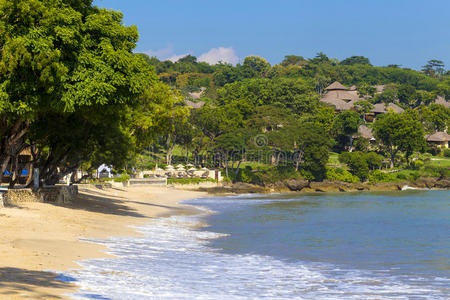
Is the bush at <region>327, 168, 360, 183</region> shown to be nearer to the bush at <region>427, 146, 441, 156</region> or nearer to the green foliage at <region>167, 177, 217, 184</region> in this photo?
the green foliage at <region>167, 177, 217, 184</region>

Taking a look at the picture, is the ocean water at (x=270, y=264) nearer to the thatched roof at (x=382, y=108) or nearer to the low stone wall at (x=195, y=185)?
the low stone wall at (x=195, y=185)

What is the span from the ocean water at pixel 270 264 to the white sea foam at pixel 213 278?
3 centimetres

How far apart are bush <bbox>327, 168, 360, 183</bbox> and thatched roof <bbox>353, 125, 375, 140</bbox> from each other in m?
17.5

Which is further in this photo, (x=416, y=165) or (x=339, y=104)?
(x=339, y=104)

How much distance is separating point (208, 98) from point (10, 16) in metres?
139

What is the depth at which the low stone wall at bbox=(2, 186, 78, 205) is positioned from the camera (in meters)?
25.9

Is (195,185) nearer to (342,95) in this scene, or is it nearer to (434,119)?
(434,119)

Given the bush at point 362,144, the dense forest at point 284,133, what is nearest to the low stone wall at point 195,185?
the dense forest at point 284,133

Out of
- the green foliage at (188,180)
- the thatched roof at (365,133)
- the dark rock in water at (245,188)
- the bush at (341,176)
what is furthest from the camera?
the thatched roof at (365,133)

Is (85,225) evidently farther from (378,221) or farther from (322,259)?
(378,221)

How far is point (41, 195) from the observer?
95.3 ft

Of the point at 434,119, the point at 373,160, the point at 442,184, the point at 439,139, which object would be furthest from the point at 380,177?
the point at 434,119

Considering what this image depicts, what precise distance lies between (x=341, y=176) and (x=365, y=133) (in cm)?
2253

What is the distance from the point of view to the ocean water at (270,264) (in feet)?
43.8
